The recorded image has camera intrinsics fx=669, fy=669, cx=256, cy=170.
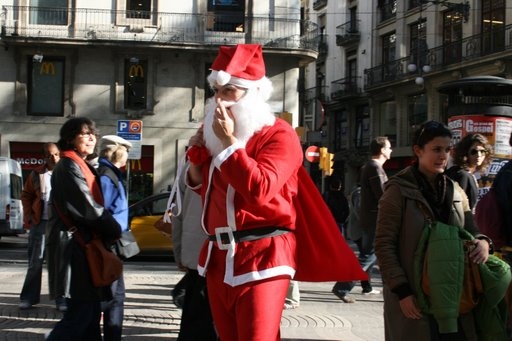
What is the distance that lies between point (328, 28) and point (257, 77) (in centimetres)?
4622

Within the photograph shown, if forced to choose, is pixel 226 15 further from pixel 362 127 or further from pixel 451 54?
pixel 362 127

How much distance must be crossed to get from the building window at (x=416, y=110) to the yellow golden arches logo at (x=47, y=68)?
19.7 meters

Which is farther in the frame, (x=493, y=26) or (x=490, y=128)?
(x=493, y=26)

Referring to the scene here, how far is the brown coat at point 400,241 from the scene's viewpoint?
3.50 metres

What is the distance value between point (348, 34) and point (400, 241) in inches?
1652

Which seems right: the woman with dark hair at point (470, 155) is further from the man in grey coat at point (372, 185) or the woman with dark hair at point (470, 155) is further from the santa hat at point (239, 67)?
the santa hat at point (239, 67)

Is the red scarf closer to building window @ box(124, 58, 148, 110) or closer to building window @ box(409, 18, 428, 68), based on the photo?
building window @ box(124, 58, 148, 110)

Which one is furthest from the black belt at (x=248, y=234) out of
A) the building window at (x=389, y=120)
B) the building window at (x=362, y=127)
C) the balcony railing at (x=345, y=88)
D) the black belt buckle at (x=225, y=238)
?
the balcony railing at (x=345, y=88)

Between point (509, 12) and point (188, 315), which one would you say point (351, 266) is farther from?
point (509, 12)

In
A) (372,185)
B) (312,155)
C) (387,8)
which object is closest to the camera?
(372,185)

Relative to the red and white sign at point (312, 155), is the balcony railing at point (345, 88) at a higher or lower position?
higher

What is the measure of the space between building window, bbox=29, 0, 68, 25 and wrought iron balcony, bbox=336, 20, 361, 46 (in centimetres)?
2267

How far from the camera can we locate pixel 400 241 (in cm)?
360

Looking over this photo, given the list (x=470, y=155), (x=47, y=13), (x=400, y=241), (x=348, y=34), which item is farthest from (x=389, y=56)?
(x=400, y=241)
